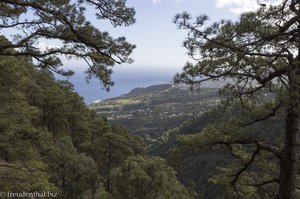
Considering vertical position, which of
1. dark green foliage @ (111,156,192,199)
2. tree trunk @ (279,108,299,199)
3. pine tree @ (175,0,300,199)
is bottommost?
dark green foliage @ (111,156,192,199)

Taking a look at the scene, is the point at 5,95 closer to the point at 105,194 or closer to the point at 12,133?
the point at 12,133

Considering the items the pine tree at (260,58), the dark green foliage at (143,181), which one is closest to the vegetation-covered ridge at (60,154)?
the dark green foliage at (143,181)

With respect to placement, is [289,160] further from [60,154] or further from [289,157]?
[60,154]

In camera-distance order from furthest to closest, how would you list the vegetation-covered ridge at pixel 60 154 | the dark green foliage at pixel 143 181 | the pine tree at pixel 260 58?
1. the dark green foliage at pixel 143 181
2. the vegetation-covered ridge at pixel 60 154
3. the pine tree at pixel 260 58

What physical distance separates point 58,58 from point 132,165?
39.3ft

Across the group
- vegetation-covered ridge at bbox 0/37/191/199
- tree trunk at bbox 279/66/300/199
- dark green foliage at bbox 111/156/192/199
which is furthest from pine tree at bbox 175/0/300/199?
dark green foliage at bbox 111/156/192/199

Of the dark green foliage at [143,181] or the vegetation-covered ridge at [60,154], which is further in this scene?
the dark green foliage at [143,181]

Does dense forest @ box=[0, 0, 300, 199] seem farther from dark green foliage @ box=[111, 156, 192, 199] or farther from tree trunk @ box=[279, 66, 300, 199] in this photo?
dark green foliage @ box=[111, 156, 192, 199]

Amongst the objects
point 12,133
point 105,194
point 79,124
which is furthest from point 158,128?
point 12,133

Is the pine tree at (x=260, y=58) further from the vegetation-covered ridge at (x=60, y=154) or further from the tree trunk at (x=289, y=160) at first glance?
the vegetation-covered ridge at (x=60, y=154)

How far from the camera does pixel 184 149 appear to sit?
7609mm

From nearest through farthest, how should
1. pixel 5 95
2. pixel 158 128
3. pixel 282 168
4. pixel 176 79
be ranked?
1. pixel 282 168
2. pixel 176 79
3. pixel 5 95
4. pixel 158 128

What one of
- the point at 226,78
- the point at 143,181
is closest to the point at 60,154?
the point at 143,181

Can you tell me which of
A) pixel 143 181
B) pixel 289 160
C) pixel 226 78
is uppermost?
pixel 226 78
